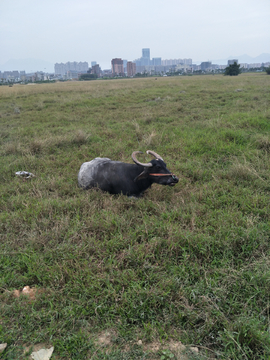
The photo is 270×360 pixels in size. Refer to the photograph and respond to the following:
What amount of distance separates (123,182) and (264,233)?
243 centimetres

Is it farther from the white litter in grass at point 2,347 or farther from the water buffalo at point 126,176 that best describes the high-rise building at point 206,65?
the white litter in grass at point 2,347

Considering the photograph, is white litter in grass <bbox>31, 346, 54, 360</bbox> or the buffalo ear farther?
the buffalo ear

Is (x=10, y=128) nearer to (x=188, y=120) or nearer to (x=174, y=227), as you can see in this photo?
(x=188, y=120)

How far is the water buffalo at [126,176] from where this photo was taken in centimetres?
424

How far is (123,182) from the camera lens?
4.46 metres

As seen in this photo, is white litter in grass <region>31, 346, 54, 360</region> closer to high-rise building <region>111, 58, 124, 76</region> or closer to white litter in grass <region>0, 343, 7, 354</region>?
white litter in grass <region>0, 343, 7, 354</region>

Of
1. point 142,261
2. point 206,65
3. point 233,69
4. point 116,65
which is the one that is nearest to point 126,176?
point 142,261

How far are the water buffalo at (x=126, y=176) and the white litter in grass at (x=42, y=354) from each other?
2.72m

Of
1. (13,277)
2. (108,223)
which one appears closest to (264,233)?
(108,223)

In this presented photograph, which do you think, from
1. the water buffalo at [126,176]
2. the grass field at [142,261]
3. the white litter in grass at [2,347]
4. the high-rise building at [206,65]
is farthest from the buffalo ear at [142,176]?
the high-rise building at [206,65]

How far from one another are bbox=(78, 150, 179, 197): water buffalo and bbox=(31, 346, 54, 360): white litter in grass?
2722 mm

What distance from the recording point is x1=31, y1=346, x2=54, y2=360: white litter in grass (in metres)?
1.95

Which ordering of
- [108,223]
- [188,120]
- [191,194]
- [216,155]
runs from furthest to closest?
[188,120], [216,155], [191,194], [108,223]

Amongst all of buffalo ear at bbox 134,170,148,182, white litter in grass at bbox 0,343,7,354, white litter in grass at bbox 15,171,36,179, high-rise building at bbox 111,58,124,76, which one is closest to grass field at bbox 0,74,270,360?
white litter in grass at bbox 0,343,7,354
